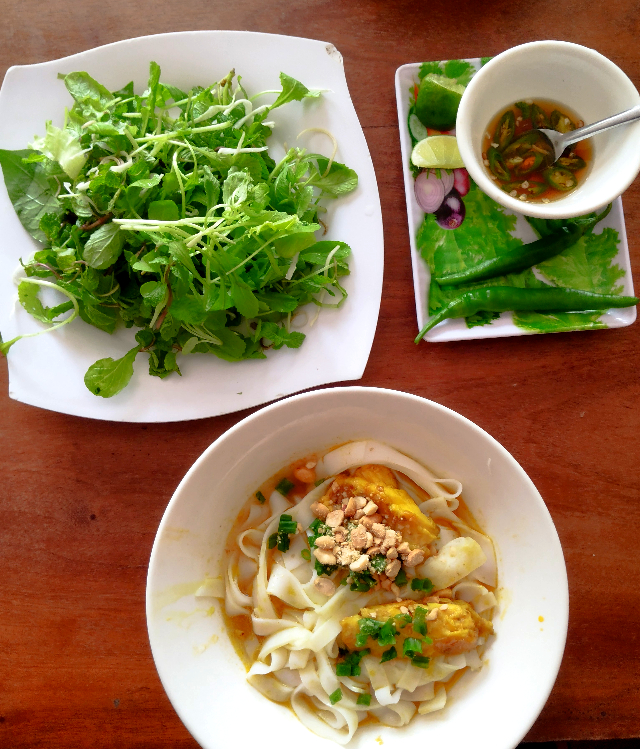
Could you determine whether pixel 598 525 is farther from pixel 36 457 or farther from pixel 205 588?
pixel 36 457

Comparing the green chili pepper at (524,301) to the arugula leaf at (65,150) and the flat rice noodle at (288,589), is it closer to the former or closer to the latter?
the flat rice noodle at (288,589)

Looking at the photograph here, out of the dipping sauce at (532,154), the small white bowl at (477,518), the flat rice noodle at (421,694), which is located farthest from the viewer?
the dipping sauce at (532,154)

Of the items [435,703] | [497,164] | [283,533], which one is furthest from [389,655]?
[497,164]

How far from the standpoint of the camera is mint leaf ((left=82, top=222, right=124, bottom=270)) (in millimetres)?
1607

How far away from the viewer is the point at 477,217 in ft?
6.03

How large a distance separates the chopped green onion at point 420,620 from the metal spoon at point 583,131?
136 cm

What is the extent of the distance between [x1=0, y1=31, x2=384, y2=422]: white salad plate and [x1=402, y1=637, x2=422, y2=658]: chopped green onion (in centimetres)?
72

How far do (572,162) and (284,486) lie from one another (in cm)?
131

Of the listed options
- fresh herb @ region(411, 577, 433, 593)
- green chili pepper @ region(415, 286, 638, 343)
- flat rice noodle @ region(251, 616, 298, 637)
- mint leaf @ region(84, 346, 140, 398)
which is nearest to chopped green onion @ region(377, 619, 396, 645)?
fresh herb @ region(411, 577, 433, 593)

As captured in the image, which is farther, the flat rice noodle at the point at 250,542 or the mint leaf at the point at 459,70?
the mint leaf at the point at 459,70

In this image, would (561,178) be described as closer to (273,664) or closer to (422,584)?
(422,584)

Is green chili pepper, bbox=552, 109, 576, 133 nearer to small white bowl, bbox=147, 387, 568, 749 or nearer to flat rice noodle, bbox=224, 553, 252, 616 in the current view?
small white bowl, bbox=147, 387, 568, 749

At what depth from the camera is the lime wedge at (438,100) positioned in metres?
1.77

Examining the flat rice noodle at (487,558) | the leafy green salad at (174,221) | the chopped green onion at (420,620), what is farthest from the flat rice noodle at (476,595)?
the leafy green salad at (174,221)
